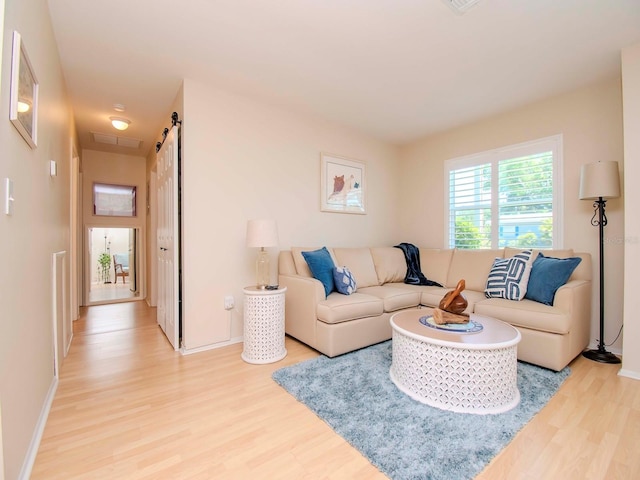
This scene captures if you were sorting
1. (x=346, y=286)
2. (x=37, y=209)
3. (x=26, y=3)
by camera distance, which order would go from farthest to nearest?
(x=346, y=286) → (x=37, y=209) → (x=26, y=3)

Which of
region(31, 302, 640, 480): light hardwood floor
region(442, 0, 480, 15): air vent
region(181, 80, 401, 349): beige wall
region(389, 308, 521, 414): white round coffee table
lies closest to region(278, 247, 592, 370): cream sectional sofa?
region(31, 302, 640, 480): light hardwood floor

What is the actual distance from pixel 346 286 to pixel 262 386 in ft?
3.99

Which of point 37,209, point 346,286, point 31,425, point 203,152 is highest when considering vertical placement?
point 203,152

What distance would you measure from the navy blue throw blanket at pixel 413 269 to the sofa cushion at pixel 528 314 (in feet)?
3.24

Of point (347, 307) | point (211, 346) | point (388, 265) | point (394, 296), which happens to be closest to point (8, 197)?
point (211, 346)

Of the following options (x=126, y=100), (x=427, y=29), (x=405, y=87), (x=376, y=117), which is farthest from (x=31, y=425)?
(x=376, y=117)

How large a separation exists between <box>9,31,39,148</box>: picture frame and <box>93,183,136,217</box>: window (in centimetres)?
389

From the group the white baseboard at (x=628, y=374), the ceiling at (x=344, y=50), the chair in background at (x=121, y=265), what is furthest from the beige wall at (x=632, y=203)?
the chair in background at (x=121, y=265)

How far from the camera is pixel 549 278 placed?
2.54 m

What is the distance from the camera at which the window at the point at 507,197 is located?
308 cm

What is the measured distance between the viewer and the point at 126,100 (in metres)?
3.13

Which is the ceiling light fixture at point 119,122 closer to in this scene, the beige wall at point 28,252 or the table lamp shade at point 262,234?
the beige wall at point 28,252

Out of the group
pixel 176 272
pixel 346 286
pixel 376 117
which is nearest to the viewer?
pixel 176 272

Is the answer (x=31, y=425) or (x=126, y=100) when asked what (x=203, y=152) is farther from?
(x=31, y=425)
